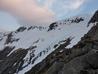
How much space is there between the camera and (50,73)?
6906 cm

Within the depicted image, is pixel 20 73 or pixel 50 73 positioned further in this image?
pixel 20 73

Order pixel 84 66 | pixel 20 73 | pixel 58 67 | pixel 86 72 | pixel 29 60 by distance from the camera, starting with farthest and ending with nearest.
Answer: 1. pixel 29 60
2. pixel 20 73
3. pixel 58 67
4. pixel 84 66
5. pixel 86 72

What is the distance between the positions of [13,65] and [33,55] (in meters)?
13.8

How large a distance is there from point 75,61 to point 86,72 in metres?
6.55

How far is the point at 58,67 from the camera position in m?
68.8

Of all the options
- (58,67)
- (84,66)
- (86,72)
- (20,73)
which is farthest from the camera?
(20,73)

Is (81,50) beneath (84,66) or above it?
above

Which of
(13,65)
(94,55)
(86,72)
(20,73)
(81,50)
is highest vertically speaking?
(13,65)

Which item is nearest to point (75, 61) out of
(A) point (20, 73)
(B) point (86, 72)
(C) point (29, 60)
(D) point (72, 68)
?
(D) point (72, 68)

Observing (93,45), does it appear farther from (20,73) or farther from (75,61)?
(20,73)

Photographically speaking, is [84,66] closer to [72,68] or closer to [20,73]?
[72,68]

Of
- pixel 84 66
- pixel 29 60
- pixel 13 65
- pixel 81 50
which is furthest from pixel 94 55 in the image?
pixel 13 65

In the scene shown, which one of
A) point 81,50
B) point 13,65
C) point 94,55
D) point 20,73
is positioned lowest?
point 94,55

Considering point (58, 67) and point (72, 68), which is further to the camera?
point (58, 67)
